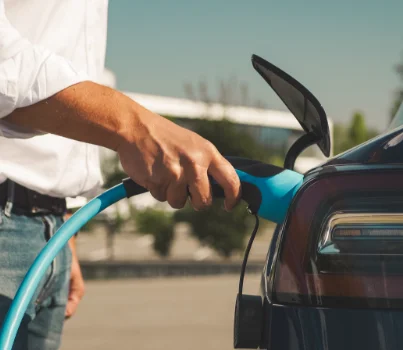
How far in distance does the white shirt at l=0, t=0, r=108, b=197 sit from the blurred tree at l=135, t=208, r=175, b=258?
929 inches

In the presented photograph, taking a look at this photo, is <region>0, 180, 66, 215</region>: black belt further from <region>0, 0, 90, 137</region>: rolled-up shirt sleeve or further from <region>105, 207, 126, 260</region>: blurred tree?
<region>105, 207, 126, 260</region>: blurred tree

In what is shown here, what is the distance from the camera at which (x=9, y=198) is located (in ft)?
6.88

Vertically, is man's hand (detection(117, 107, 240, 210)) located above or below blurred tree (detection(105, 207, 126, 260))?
above

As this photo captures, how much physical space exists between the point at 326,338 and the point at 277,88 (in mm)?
602

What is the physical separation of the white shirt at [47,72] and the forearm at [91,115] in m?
0.03

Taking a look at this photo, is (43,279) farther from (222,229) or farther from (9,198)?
(222,229)

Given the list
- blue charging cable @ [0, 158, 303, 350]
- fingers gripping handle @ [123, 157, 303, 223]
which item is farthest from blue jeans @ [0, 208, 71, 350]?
fingers gripping handle @ [123, 157, 303, 223]

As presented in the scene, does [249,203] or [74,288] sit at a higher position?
[249,203]

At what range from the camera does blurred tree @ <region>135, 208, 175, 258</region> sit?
84.9 feet

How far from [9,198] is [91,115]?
0.56 meters

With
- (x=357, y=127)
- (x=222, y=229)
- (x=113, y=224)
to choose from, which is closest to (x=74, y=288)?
(x=222, y=229)

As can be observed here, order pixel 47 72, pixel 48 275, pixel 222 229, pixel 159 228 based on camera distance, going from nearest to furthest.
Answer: pixel 47 72, pixel 48 275, pixel 222 229, pixel 159 228

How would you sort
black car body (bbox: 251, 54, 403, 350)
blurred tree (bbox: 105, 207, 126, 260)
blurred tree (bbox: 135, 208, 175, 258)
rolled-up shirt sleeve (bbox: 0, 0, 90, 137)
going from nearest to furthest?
black car body (bbox: 251, 54, 403, 350), rolled-up shirt sleeve (bbox: 0, 0, 90, 137), blurred tree (bbox: 135, 208, 175, 258), blurred tree (bbox: 105, 207, 126, 260)

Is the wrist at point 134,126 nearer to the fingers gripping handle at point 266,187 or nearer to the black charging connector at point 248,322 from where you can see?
the fingers gripping handle at point 266,187
